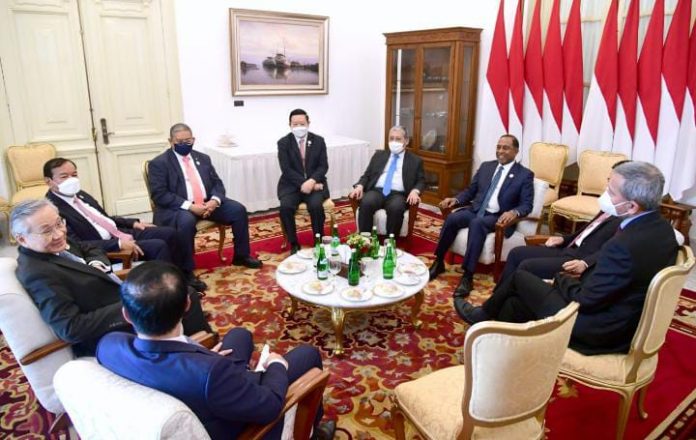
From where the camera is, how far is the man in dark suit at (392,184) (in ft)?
14.1

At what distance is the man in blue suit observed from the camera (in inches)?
148

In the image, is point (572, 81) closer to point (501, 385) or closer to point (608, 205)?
point (608, 205)

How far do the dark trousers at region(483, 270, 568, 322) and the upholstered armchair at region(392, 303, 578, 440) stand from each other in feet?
2.69

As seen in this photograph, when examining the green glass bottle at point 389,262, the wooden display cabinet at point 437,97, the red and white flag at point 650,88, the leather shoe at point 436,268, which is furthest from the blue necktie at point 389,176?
the red and white flag at point 650,88

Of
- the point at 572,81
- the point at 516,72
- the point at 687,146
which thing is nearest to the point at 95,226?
the point at 516,72

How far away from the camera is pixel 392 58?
6.21 meters

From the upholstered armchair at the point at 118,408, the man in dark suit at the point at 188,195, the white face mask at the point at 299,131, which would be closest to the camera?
the upholstered armchair at the point at 118,408

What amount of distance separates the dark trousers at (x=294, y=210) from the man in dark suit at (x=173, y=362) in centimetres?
289

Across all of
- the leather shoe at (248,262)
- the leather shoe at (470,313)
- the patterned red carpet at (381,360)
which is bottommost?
the patterned red carpet at (381,360)

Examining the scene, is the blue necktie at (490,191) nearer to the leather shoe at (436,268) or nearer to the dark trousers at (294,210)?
the leather shoe at (436,268)

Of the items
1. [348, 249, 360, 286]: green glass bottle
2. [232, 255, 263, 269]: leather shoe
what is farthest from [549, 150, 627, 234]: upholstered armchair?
[232, 255, 263, 269]: leather shoe

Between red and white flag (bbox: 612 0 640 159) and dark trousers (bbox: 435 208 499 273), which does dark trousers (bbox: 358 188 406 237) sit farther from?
red and white flag (bbox: 612 0 640 159)

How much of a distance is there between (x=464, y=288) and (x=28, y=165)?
14.3ft

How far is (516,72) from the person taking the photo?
17.0 ft
